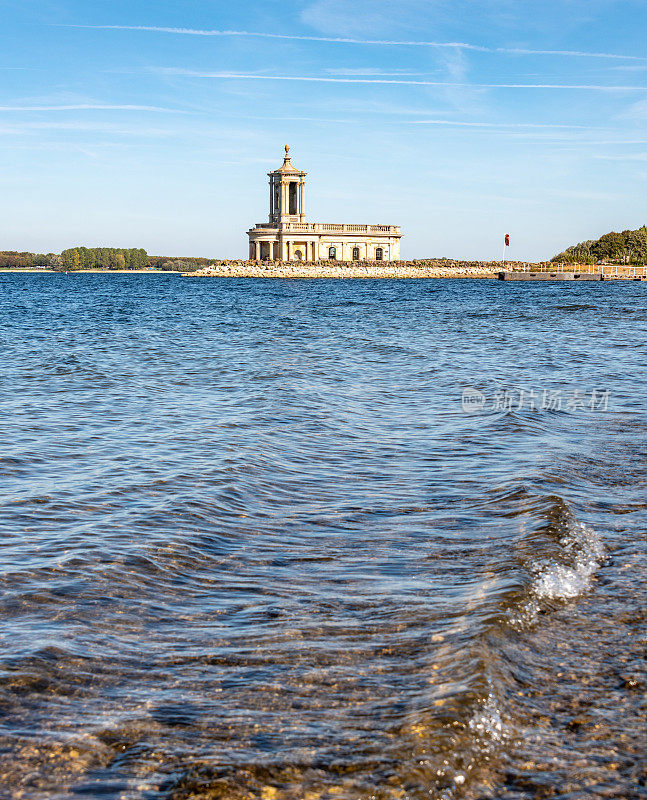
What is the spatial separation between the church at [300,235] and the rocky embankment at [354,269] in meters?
3.41

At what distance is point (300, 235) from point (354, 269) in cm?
1184

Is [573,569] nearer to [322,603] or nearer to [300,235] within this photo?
[322,603]

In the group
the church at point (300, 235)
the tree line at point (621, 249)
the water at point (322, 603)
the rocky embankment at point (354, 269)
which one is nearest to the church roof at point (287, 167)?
the church at point (300, 235)

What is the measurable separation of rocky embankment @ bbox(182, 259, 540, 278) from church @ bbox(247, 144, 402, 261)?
3.41m

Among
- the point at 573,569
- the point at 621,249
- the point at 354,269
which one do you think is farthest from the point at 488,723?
the point at 621,249

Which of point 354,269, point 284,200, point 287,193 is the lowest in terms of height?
point 354,269

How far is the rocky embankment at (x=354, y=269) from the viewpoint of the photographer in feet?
413

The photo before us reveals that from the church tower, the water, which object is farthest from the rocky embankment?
the water

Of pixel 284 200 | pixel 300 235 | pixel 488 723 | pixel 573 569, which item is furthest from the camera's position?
pixel 300 235

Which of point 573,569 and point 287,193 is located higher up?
point 287,193

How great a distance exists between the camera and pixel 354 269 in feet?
424

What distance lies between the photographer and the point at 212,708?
13.4 ft

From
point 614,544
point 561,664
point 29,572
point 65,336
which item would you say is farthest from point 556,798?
point 65,336

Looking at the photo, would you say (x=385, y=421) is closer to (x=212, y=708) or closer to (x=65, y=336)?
(x=212, y=708)
